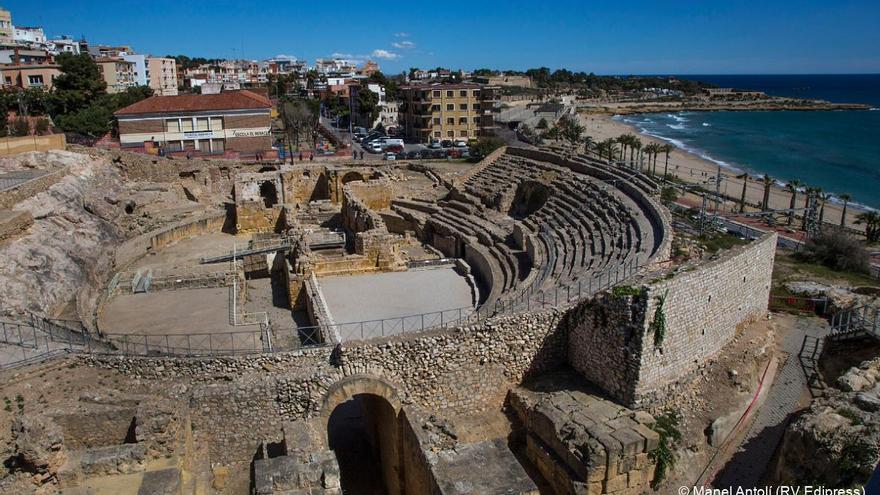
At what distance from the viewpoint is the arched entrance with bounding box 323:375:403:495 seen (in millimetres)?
13641

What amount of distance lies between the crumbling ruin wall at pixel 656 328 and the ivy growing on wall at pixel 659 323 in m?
0.02

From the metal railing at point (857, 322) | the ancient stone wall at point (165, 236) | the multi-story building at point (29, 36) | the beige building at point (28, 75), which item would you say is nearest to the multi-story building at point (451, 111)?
the ancient stone wall at point (165, 236)

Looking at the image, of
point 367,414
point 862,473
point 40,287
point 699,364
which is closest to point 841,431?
point 862,473

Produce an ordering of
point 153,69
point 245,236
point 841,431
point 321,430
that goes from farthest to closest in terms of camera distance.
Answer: point 153,69 < point 245,236 < point 321,430 < point 841,431

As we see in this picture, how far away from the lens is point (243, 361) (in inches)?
531

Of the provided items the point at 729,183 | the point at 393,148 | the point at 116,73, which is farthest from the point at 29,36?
the point at 729,183

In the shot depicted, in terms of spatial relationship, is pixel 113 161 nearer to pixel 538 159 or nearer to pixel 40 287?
pixel 40 287

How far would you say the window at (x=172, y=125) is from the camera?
4366 cm

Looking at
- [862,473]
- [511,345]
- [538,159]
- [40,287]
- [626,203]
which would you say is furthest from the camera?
[538,159]

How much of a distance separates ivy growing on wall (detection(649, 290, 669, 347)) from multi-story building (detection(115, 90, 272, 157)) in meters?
33.5

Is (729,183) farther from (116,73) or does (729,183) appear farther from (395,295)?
(116,73)

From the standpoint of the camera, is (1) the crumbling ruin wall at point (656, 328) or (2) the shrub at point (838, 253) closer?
(1) the crumbling ruin wall at point (656, 328)

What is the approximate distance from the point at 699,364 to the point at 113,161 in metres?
33.3

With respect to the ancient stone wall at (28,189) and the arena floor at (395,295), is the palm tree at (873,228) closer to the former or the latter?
the arena floor at (395,295)
